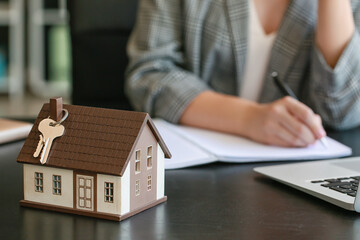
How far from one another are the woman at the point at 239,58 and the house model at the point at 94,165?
50 centimetres

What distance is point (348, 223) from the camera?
2.19 feet

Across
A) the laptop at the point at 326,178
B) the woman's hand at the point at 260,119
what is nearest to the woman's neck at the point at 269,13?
the woman's hand at the point at 260,119

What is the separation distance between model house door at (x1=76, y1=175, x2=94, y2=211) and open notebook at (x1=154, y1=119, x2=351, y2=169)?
0.26m

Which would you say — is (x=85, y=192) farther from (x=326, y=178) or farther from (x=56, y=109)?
(x=326, y=178)

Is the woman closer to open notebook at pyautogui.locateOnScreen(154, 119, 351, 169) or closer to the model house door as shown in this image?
open notebook at pyautogui.locateOnScreen(154, 119, 351, 169)

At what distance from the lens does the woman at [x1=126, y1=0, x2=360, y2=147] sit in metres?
1.24

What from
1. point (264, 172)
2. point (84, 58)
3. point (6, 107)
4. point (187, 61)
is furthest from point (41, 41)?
point (264, 172)

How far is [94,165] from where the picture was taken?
2.05ft

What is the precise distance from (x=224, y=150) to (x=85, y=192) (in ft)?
1.24

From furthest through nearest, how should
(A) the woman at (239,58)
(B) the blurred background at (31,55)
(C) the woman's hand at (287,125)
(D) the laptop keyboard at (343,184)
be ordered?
(B) the blurred background at (31,55)
(A) the woman at (239,58)
(C) the woman's hand at (287,125)
(D) the laptop keyboard at (343,184)

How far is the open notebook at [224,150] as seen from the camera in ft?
3.05

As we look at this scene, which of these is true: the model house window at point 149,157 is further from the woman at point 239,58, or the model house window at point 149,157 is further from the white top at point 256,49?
the white top at point 256,49

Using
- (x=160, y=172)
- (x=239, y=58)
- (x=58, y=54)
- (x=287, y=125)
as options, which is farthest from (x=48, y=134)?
(x=58, y=54)

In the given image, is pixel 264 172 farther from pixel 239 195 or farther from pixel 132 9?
pixel 132 9
